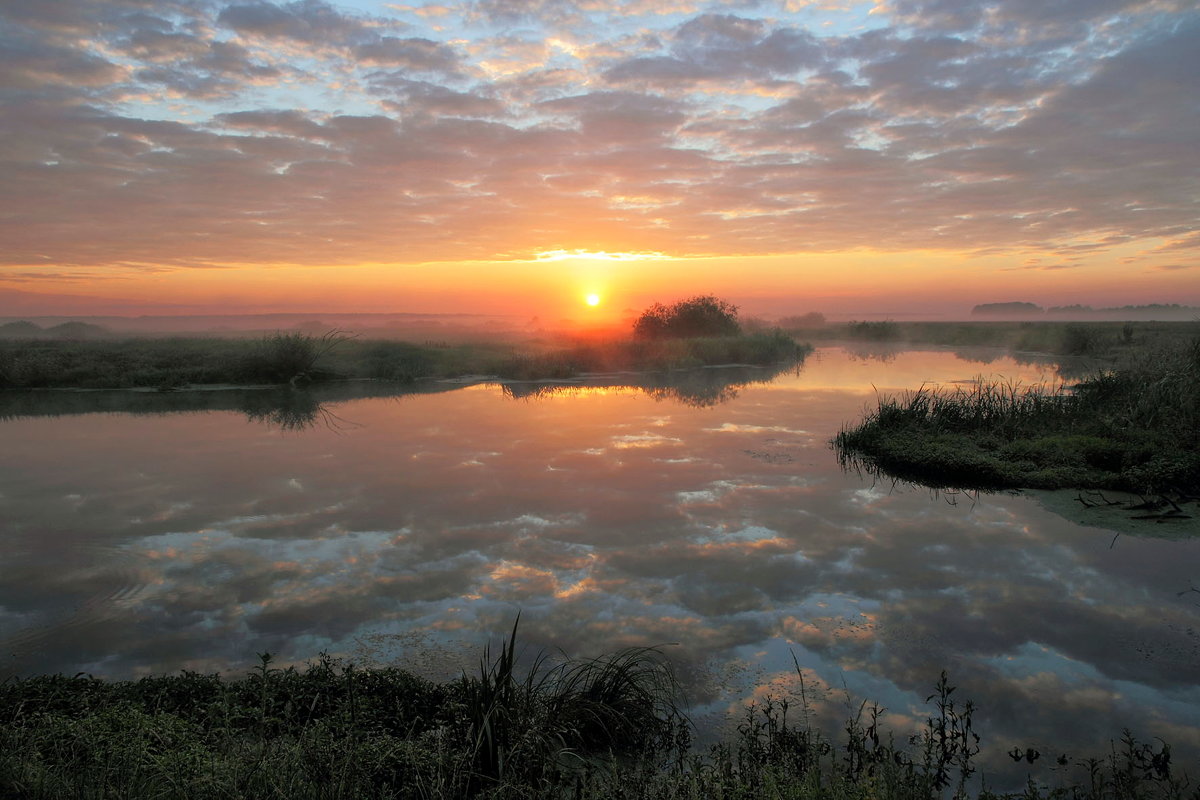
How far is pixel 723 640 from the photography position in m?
6.50

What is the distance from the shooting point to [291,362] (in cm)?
2722

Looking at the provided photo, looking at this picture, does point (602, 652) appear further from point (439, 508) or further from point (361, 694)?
point (439, 508)

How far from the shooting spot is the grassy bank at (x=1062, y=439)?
38.4 ft

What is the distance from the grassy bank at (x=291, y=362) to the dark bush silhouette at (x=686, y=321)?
6.61 meters

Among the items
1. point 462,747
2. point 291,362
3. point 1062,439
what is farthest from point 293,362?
point 462,747

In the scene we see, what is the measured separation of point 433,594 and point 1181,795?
250 inches

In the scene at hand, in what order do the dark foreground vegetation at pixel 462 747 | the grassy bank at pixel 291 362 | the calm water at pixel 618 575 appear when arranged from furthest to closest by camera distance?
1. the grassy bank at pixel 291 362
2. the calm water at pixel 618 575
3. the dark foreground vegetation at pixel 462 747

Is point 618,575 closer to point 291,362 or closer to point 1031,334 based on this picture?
point 291,362

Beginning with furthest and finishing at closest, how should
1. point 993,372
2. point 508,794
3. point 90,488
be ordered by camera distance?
point 993,372 < point 90,488 < point 508,794

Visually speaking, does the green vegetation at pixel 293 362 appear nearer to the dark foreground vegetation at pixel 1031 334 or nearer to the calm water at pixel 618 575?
the calm water at pixel 618 575

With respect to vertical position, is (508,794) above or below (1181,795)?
above

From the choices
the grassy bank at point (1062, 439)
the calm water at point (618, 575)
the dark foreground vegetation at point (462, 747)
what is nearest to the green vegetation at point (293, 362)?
the calm water at point (618, 575)

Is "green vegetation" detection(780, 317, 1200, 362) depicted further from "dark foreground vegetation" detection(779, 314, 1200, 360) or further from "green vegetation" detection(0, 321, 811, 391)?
"green vegetation" detection(0, 321, 811, 391)

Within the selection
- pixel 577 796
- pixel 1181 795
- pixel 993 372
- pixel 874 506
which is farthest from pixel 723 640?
pixel 993 372
